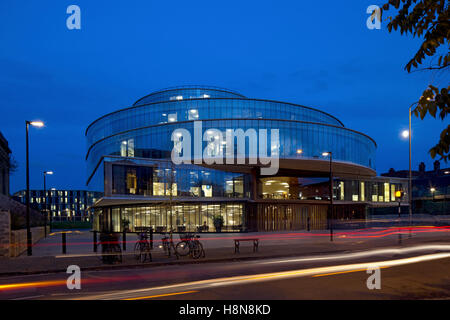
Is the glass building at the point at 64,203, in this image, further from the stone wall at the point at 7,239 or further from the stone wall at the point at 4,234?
the stone wall at the point at 4,234

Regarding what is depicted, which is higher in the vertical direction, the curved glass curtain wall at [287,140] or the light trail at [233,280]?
the curved glass curtain wall at [287,140]

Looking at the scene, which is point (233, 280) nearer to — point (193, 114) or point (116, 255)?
point (116, 255)

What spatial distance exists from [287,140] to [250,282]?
119 ft

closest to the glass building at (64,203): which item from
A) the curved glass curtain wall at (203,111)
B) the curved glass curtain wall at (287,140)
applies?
the curved glass curtain wall at (203,111)

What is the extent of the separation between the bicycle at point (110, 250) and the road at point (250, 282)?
80.2 inches

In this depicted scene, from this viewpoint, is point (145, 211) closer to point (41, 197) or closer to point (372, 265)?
point (372, 265)

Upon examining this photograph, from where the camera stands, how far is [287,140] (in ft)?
151

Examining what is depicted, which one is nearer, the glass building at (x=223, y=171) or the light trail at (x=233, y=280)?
the light trail at (x=233, y=280)

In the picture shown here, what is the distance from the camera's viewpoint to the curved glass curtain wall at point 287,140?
46250 mm

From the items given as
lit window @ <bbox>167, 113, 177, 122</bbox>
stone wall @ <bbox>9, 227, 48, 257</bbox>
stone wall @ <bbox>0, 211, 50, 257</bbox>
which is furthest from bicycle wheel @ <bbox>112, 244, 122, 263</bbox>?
lit window @ <bbox>167, 113, 177, 122</bbox>

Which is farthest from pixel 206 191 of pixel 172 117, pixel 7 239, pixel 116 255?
pixel 116 255

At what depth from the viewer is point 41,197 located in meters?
149
